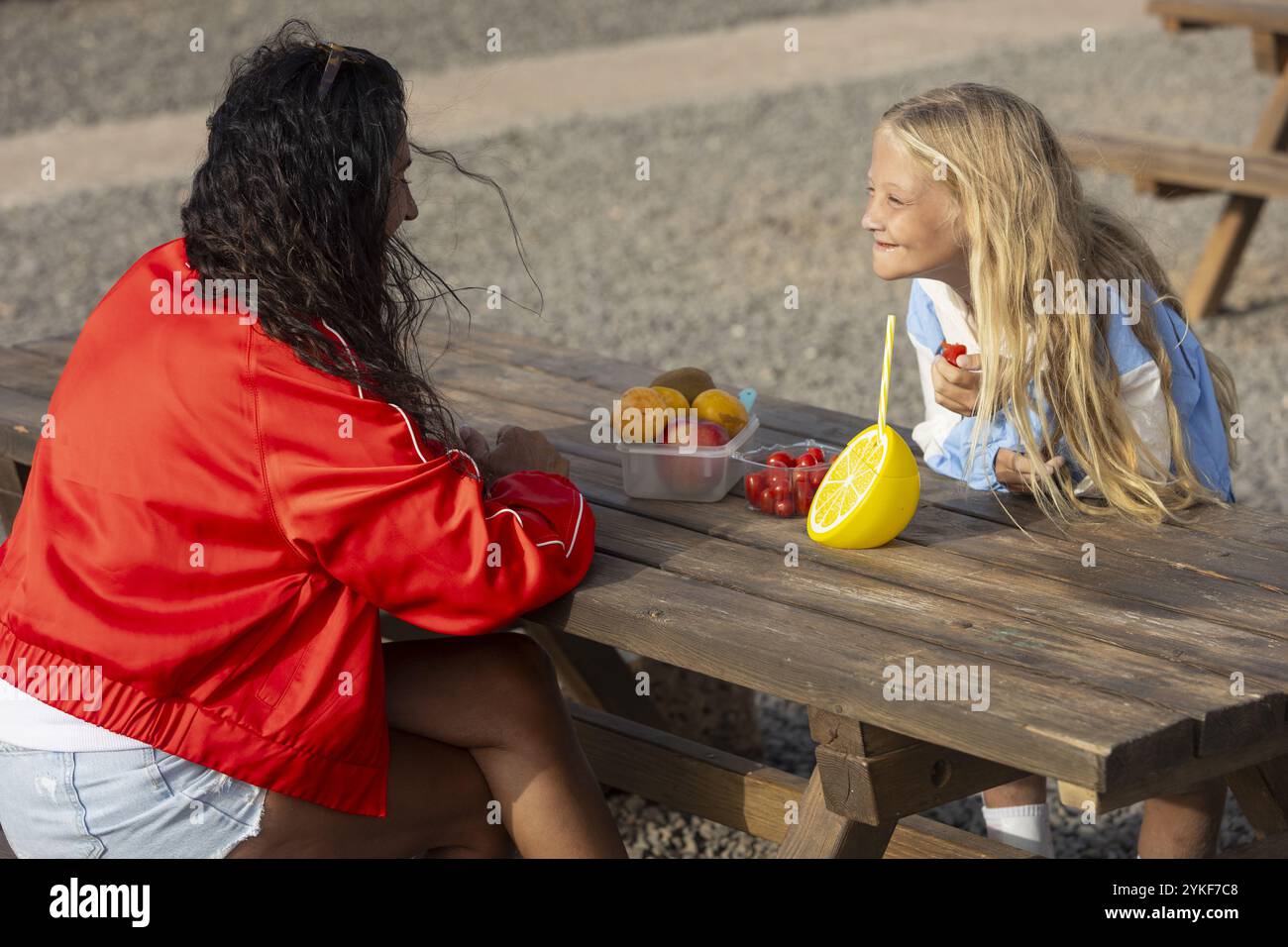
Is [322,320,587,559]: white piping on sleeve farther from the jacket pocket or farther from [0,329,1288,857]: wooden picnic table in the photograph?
the jacket pocket

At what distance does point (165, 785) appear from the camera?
209 cm

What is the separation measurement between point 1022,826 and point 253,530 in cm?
134

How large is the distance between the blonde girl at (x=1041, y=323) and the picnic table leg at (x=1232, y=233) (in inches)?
157

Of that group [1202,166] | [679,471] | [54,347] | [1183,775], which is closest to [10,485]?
[54,347]

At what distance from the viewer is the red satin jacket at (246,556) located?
205 cm

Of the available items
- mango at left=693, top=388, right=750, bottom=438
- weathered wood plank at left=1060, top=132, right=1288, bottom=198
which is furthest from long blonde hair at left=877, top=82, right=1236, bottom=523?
weathered wood plank at left=1060, top=132, right=1288, bottom=198

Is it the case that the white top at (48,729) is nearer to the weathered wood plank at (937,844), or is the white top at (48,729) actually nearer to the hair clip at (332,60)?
the hair clip at (332,60)

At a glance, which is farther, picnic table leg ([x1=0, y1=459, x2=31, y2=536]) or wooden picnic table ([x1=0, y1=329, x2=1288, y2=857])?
picnic table leg ([x1=0, y1=459, x2=31, y2=536])

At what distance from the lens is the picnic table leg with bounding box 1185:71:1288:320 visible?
20.5 feet

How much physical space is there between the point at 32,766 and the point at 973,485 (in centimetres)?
138

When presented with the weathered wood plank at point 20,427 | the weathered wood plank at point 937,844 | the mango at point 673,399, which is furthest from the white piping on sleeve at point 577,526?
the weathered wood plank at point 20,427
